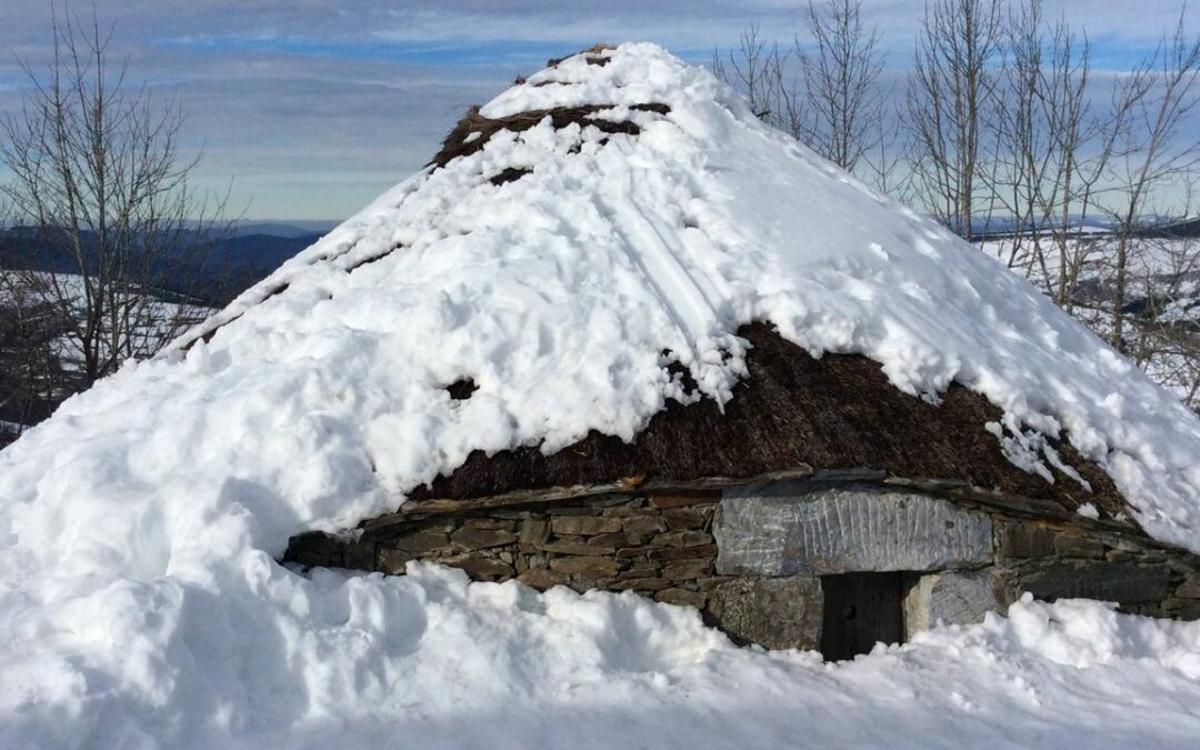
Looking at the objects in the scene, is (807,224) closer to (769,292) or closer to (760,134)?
(769,292)

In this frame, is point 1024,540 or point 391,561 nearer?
point 391,561

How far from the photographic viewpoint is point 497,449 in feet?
14.0

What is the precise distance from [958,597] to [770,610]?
1035 mm

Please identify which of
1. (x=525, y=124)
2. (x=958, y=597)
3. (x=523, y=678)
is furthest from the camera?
(x=525, y=124)

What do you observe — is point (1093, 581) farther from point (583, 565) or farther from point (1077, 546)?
point (583, 565)

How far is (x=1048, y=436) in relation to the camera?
5.07 metres

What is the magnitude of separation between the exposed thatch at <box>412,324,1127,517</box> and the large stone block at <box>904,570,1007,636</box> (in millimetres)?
510

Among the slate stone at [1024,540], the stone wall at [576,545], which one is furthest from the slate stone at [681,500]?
the slate stone at [1024,540]

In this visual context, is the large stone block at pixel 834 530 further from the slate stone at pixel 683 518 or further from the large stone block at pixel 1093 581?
the large stone block at pixel 1093 581

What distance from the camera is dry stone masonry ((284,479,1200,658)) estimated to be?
14.2 feet

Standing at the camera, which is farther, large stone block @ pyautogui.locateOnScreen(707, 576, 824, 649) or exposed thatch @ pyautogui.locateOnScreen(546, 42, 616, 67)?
exposed thatch @ pyautogui.locateOnScreen(546, 42, 616, 67)

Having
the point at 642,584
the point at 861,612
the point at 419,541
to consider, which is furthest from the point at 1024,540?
the point at 419,541

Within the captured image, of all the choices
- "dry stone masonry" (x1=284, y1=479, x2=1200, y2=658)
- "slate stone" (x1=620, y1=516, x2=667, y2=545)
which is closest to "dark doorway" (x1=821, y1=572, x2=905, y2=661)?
"dry stone masonry" (x1=284, y1=479, x2=1200, y2=658)

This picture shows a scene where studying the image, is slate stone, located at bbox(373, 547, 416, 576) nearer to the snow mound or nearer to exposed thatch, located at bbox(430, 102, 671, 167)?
the snow mound
